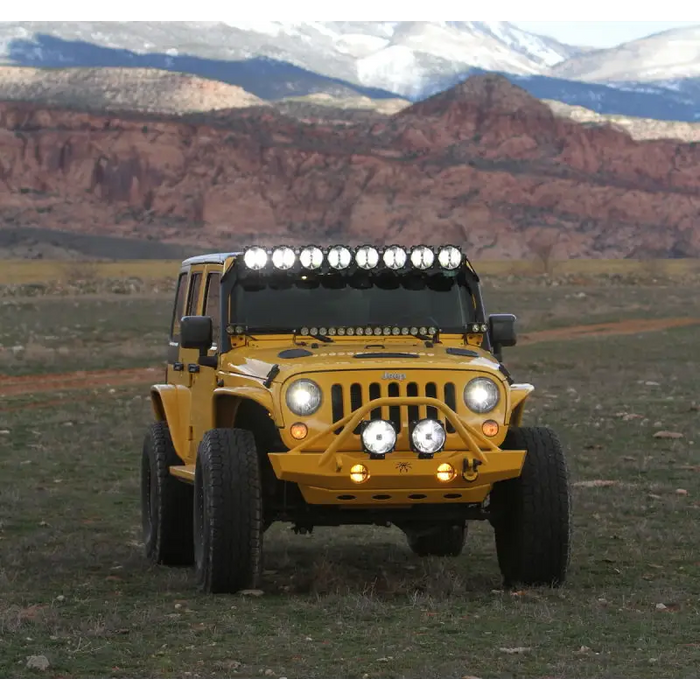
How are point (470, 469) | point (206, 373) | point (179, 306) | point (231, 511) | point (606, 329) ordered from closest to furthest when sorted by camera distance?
point (470, 469) → point (231, 511) → point (206, 373) → point (179, 306) → point (606, 329)

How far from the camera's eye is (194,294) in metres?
11.8

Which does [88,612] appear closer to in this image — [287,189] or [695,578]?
[695,578]

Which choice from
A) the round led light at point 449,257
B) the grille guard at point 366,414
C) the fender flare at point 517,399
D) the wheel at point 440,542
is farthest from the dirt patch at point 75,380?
the grille guard at point 366,414

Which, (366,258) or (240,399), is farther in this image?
(366,258)

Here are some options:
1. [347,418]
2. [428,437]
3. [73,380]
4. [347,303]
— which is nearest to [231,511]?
[347,418]

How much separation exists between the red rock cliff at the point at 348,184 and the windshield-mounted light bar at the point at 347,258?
128820 millimetres

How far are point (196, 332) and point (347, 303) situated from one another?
121 centimetres

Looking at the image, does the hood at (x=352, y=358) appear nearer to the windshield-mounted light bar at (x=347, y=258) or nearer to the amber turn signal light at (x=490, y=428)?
the amber turn signal light at (x=490, y=428)

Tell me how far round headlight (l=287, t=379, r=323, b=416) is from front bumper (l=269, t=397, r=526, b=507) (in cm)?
19

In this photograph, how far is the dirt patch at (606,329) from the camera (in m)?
42.4

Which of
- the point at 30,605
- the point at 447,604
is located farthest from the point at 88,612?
the point at 447,604

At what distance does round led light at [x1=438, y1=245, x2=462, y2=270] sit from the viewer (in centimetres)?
1078

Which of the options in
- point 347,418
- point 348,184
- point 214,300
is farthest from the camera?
point 348,184

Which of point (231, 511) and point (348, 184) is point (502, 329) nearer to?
point (231, 511)
